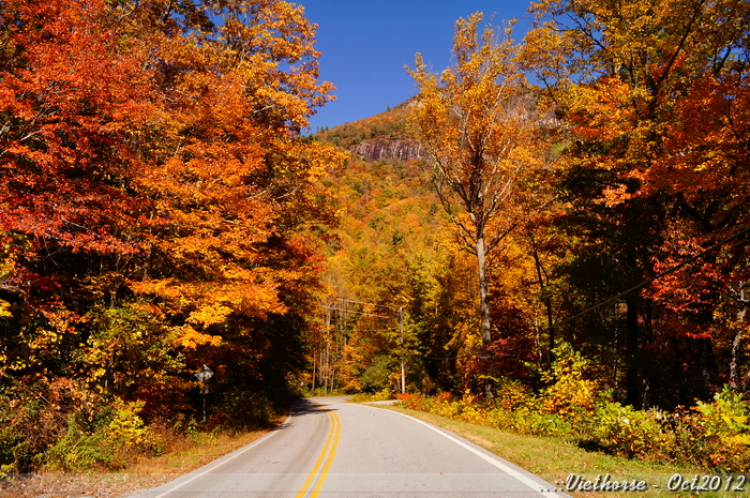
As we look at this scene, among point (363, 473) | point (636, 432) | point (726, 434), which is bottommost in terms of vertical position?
point (363, 473)

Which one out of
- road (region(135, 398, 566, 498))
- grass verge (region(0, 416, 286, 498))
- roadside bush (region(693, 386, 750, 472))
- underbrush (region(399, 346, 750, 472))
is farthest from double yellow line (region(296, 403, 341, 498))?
roadside bush (region(693, 386, 750, 472))

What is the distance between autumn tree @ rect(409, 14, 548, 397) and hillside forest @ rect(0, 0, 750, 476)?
10 cm

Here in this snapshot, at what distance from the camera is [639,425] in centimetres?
788

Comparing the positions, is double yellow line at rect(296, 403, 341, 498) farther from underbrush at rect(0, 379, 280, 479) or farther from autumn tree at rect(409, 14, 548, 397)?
autumn tree at rect(409, 14, 548, 397)

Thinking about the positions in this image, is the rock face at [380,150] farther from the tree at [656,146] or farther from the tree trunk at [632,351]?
the tree trunk at [632,351]

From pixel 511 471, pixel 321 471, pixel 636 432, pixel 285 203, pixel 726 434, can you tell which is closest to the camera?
pixel 726 434

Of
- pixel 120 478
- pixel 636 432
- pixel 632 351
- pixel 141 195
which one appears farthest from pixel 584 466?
pixel 141 195

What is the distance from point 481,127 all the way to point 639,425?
12.8m

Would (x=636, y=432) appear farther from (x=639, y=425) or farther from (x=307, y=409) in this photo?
(x=307, y=409)

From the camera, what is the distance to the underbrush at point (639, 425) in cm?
627

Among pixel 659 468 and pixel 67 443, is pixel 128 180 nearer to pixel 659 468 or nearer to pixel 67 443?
pixel 67 443

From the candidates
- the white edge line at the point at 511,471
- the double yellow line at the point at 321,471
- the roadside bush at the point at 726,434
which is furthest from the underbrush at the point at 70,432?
the roadside bush at the point at 726,434

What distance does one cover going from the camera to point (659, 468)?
270 inches

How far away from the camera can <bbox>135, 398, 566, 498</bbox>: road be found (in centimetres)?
596
